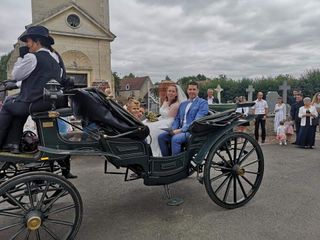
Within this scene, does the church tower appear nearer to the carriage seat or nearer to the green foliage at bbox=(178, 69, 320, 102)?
the green foliage at bbox=(178, 69, 320, 102)

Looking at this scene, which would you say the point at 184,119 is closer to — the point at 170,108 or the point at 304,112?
the point at 170,108

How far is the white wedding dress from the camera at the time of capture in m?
3.93

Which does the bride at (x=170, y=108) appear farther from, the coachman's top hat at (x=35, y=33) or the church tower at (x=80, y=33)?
the church tower at (x=80, y=33)

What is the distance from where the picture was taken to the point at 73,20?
1742 cm

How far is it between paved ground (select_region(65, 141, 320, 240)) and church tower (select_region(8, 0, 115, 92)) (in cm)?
1297

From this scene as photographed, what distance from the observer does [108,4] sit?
749 inches

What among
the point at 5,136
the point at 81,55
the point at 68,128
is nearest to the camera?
the point at 5,136

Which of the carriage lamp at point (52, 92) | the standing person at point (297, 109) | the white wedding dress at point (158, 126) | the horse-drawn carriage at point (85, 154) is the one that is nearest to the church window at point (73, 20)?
the standing person at point (297, 109)

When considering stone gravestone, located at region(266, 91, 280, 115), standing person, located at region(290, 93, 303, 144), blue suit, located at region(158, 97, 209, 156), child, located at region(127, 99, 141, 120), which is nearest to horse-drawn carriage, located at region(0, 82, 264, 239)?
blue suit, located at region(158, 97, 209, 156)

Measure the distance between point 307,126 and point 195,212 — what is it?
19.4 feet

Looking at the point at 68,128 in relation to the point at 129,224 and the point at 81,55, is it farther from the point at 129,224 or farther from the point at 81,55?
the point at 81,55

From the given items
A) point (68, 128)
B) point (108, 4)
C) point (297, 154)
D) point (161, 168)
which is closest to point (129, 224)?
point (161, 168)

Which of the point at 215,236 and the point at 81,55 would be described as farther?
the point at 81,55

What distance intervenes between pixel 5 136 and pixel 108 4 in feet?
58.8
